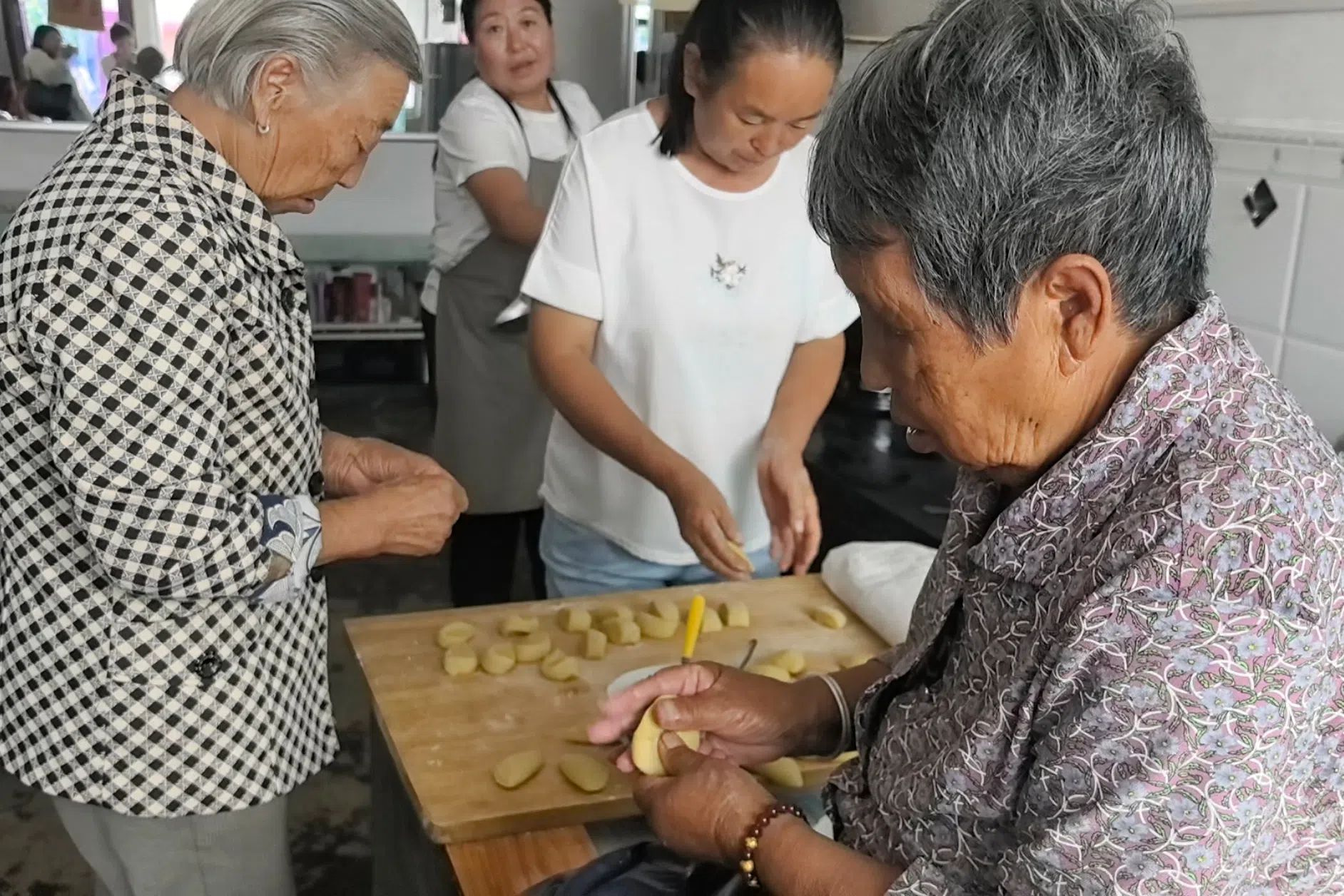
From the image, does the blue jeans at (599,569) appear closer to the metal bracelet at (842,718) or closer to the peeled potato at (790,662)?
the peeled potato at (790,662)

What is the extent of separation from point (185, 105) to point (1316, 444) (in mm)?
992

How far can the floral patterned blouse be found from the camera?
63 centimetres

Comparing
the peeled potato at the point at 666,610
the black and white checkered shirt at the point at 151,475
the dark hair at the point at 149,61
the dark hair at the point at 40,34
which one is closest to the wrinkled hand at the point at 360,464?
the black and white checkered shirt at the point at 151,475

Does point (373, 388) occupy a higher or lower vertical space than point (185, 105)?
lower

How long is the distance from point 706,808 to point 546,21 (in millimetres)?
1963

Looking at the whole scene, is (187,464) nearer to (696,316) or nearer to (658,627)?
(658,627)

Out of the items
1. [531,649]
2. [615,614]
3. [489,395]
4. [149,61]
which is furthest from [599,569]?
[149,61]

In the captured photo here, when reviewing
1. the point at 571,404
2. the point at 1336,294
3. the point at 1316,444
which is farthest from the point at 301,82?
the point at 1336,294

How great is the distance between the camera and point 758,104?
1.45 m

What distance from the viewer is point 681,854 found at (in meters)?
0.94

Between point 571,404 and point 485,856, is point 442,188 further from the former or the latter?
point 485,856

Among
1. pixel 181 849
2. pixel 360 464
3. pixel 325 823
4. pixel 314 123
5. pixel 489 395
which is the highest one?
pixel 314 123

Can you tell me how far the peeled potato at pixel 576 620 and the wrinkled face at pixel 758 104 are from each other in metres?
0.60

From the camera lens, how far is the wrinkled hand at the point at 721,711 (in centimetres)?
105
